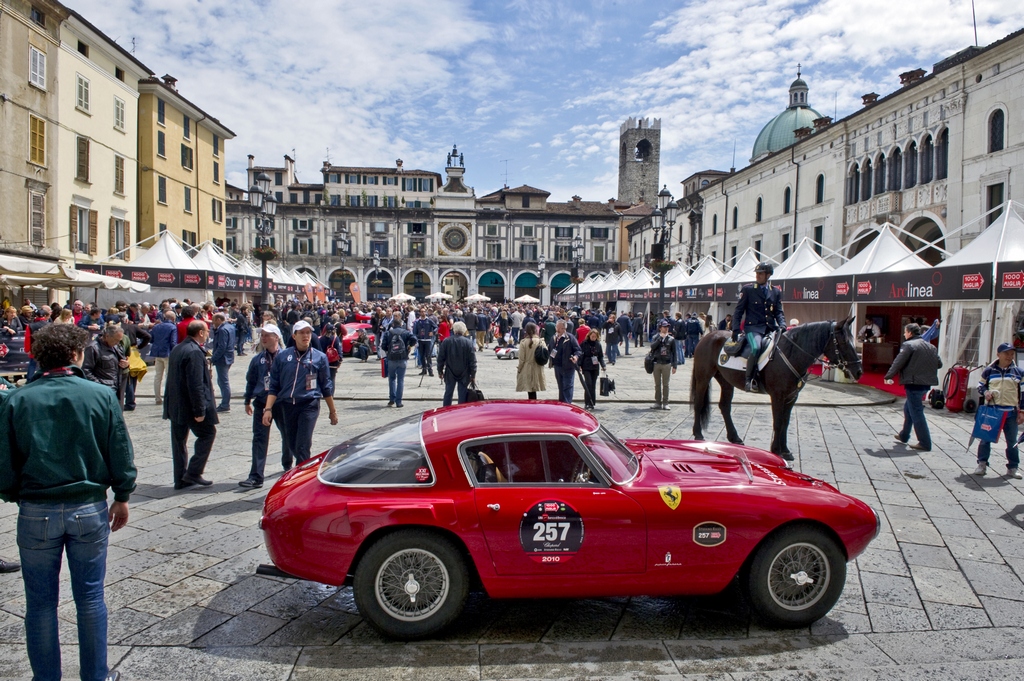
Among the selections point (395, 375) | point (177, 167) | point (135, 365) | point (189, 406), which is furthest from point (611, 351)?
point (177, 167)

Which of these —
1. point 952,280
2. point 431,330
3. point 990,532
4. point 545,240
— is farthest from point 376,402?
point 545,240

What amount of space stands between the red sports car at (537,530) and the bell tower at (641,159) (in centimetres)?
7570

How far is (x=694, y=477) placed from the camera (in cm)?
414

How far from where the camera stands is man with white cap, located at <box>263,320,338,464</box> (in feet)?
20.9

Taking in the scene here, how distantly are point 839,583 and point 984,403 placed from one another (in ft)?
16.6

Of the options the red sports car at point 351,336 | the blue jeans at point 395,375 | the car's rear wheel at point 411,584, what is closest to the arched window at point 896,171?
the red sports car at point 351,336

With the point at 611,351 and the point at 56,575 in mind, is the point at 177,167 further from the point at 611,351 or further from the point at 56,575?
the point at 56,575

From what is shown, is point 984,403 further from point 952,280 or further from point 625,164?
A: point 625,164

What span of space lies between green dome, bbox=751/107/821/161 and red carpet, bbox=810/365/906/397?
103ft

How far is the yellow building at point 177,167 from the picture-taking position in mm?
30469

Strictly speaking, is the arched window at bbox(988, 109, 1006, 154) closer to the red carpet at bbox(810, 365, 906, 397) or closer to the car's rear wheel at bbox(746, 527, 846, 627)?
the red carpet at bbox(810, 365, 906, 397)

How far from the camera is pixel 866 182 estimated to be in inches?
1129

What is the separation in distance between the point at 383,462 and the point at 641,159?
78644 mm

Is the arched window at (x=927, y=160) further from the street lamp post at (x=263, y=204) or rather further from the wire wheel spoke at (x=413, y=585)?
the wire wheel spoke at (x=413, y=585)
